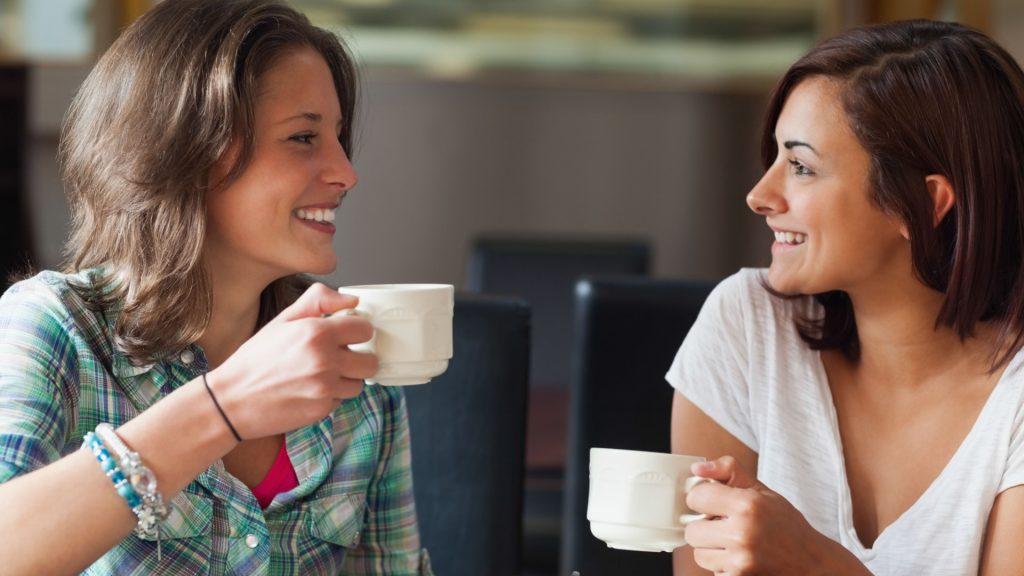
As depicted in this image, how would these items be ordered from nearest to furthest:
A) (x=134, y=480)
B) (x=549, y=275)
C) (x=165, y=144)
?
(x=134, y=480) → (x=165, y=144) → (x=549, y=275)

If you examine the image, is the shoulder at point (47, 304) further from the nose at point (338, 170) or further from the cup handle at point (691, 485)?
the cup handle at point (691, 485)

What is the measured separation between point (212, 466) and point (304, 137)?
0.38 meters

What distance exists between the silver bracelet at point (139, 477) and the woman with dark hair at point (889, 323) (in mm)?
676

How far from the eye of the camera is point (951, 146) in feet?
4.77

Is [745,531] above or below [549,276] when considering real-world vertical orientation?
above

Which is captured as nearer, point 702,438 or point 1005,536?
point 1005,536

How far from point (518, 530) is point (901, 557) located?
1.60 ft

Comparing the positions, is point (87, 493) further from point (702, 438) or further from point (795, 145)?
point (795, 145)

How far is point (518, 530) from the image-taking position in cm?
162

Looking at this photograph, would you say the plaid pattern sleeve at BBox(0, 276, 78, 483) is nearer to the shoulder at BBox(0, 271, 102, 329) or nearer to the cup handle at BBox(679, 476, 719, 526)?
the shoulder at BBox(0, 271, 102, 329)

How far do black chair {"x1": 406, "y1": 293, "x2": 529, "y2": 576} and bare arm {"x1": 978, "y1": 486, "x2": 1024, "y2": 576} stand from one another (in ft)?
1.92

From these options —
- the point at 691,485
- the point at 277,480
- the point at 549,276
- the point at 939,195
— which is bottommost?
the point at 549,276

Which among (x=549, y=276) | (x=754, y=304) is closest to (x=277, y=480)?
(x=754, y=304)

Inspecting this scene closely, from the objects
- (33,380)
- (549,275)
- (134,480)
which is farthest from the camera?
(549,275)
